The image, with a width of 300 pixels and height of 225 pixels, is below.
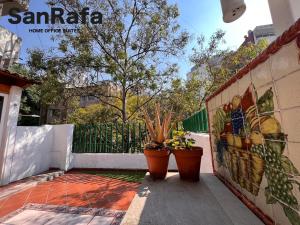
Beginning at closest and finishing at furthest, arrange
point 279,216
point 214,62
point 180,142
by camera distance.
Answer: point 279,216 < point 180,142 < point 214,62

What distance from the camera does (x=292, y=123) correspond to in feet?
2.57

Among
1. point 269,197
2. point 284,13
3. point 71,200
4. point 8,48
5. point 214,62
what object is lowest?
point 71,200

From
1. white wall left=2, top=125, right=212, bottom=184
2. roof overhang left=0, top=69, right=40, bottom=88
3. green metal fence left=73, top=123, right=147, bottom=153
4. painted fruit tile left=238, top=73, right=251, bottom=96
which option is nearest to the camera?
painted fruit tile left=238, top=73, right=251, bottom=96

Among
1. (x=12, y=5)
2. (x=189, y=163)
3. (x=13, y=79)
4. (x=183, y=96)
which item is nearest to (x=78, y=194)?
(x=189, y=163)

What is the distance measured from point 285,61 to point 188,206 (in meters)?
1.14

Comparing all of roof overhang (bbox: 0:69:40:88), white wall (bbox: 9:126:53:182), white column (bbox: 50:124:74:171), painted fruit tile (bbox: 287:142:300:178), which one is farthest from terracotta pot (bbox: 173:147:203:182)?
white column (bbox: 50:124:74:171)

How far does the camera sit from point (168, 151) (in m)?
2.12

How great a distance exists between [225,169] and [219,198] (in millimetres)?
461

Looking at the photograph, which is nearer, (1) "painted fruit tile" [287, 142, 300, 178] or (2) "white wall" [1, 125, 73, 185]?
(1) "painted fruit tile" [287, 142, 300, 178]

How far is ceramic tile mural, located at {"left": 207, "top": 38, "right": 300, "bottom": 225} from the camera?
79 centimetres

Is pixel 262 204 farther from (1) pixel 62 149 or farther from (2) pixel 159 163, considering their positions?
(1) pixel 62 149

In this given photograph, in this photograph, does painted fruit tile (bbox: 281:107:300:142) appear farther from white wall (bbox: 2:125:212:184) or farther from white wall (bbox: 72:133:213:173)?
white wall (bbox: 72:133:213:173)

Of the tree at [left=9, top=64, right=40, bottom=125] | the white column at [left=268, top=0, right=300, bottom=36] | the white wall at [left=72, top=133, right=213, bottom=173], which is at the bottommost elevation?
the white wall at [left=72, top=133, right=213, bottom=173]

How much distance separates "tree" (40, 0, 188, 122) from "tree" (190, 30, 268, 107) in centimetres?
129
